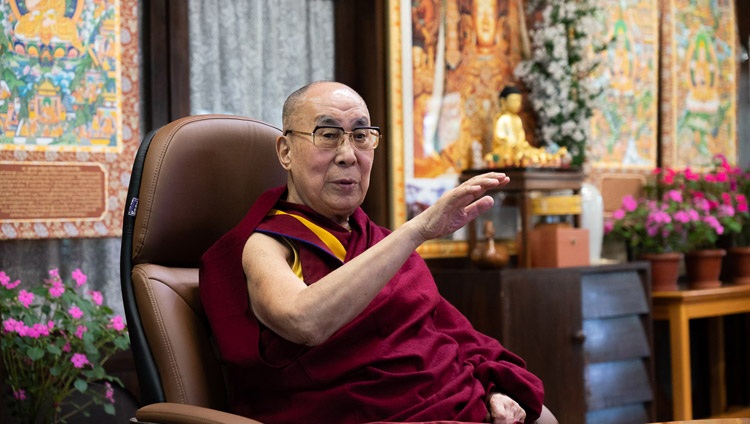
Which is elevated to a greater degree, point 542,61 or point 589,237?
point 542,61

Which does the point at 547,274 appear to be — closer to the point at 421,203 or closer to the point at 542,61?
the point at 421,203

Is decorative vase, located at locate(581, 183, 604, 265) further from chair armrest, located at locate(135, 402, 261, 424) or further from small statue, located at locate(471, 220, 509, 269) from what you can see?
chair armrest, located at locate(135, 402, 261, 424)

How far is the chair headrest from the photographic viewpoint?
1.98 meters

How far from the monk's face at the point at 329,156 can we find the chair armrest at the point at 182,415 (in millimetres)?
532

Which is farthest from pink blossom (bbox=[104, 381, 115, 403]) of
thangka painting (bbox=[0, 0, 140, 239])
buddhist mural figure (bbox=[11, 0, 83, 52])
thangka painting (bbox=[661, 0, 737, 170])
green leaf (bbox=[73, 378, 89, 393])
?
thangka painting (bbox=[661, 0, 737, 170])

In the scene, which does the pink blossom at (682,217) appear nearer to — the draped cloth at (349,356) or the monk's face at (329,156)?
the draped cloth at (349,356)

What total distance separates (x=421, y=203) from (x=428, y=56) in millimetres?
631

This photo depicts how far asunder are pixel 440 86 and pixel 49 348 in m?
2.01

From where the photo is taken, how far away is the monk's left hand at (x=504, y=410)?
191cm

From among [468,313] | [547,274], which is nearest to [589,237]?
[547,274]

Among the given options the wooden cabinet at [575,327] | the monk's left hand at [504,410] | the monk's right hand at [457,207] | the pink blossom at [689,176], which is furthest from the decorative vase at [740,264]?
the monk's right hand at [457,207]

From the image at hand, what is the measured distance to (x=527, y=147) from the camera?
13.2ft

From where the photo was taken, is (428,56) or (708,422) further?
(428,56)

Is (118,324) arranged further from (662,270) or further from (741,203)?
(741,203)
